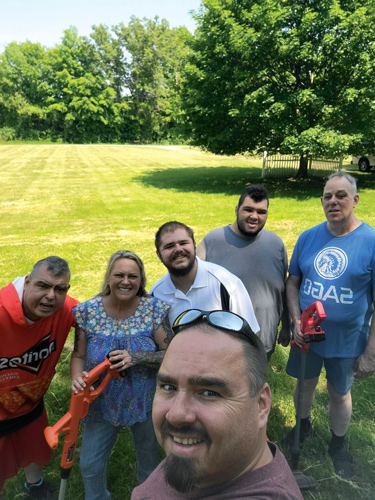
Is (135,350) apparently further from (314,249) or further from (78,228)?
(78,228)

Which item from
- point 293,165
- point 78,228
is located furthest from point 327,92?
point 78,228

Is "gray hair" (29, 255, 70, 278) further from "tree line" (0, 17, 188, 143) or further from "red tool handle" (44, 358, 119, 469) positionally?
"tree line" (0, 17, 188, 143)

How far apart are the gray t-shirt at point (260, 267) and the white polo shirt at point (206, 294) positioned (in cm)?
33

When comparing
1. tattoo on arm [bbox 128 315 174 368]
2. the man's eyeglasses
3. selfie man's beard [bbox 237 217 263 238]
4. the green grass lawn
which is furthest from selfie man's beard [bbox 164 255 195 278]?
the green grass lawn

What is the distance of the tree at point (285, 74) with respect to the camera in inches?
469

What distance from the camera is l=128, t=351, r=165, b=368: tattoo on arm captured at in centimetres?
217

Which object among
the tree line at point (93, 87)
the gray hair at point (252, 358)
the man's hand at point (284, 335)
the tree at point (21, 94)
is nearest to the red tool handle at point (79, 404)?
the gray hair at point (252, 358)

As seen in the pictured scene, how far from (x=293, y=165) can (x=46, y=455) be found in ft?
63.4

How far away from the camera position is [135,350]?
2250 millimetres

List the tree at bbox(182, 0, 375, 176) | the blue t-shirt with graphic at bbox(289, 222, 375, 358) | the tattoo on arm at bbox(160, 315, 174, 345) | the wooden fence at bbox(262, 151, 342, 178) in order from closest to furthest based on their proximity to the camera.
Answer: the tattoo on arm at bbox(160, 315, 174, 345) < the blue t-shirt with graphic at bbox(289, 222, 375, 358) < the tree at bbox(182, 0, 375, 176) < the wooden fence at bbox(262, 151, 342, 178)

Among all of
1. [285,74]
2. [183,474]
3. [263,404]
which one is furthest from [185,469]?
[285,74]

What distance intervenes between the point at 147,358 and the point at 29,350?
2.39 ft

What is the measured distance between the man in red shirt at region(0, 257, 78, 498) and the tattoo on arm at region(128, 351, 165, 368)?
0.53 meters

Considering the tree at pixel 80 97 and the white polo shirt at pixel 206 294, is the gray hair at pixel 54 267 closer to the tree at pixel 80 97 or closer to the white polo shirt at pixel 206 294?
the white polo shirt at pixel 206 294
